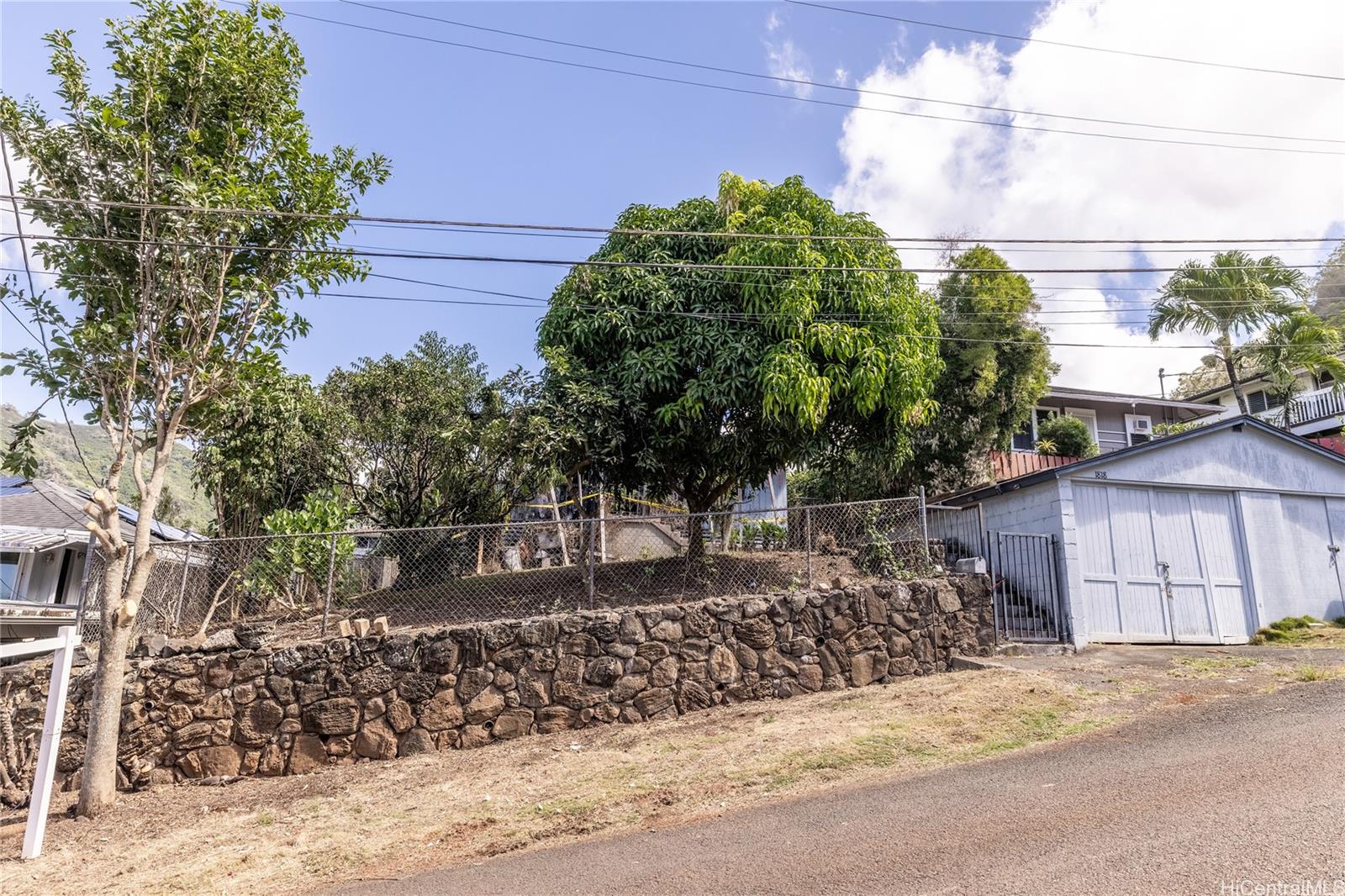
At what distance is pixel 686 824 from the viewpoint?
243 inches

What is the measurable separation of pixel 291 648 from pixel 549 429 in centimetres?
431

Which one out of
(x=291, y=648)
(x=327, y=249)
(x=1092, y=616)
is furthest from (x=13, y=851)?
(x=1092, y=616)

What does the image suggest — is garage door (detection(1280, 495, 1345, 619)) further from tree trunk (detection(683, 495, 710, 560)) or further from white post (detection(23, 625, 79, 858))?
white post (detection(23, 625, 79, 858))

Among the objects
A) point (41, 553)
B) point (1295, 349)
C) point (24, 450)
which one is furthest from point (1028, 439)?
point (41, 553)

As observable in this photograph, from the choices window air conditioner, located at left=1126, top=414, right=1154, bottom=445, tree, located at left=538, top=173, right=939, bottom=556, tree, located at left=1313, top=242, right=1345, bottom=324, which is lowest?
tree, located at left=538, top=173, right=939, bottom=556

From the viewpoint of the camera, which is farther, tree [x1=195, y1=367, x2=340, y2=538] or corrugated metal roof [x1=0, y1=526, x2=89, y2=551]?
corrugated metal roof [x1=0, y1=526, x2=89, y2=551]

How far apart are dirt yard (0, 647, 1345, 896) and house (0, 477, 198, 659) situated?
21.8 feet

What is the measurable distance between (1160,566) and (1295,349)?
1209 centimetres

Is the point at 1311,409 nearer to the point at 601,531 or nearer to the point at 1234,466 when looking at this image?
the point at 1234,466

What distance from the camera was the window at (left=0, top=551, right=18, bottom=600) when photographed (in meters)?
14.8

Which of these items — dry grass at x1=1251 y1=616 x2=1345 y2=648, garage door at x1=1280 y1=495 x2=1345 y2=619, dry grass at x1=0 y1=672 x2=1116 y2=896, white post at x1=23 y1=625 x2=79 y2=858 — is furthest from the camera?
garage door at x1=1280 y1=495 x2=1345 y2=619

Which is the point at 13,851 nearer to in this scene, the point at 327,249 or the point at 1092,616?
the point at 327,249

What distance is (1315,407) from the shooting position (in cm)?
2675

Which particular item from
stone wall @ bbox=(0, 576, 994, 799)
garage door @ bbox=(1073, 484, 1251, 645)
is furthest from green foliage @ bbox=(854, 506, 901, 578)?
garage door @ bbox=(1073, 484, 1251, 645)
